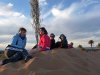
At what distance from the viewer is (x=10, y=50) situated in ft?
39.7

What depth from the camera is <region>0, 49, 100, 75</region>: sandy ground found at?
36.2 feet

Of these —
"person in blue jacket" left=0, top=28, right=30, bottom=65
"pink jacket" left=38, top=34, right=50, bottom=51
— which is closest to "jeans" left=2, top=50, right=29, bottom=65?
"person in blue jacket" left=0, top=28, right=30, bottom=65

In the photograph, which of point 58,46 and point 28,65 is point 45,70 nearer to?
point 28,65

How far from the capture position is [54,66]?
11.3 m

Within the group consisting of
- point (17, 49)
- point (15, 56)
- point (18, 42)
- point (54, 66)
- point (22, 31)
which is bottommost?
point (54, 66)

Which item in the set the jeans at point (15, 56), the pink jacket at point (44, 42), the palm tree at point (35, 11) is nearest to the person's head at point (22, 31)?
the jeans at point (15, 56)

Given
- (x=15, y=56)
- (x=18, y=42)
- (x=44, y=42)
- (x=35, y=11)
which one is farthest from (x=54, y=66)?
(x=35, y=11)

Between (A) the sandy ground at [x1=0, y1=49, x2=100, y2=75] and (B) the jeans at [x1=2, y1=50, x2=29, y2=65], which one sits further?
(B) the jeans at [x1=2, y1=50, x2=29, y2=65]

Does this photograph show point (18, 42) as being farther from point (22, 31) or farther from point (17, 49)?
point (22, 31)

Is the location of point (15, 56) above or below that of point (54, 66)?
above

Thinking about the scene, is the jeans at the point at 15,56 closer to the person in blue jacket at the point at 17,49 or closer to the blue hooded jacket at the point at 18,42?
the person in blue jacket at the point at 17,49

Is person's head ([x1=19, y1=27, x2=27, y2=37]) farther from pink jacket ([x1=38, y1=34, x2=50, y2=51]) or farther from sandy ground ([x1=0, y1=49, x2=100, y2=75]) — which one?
pink jacket ([x1=38, y1=34, x2=50, y2=51])

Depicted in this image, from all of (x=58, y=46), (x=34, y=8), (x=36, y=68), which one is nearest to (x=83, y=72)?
(x=36, y=68)

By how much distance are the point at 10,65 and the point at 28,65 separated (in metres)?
0.71
